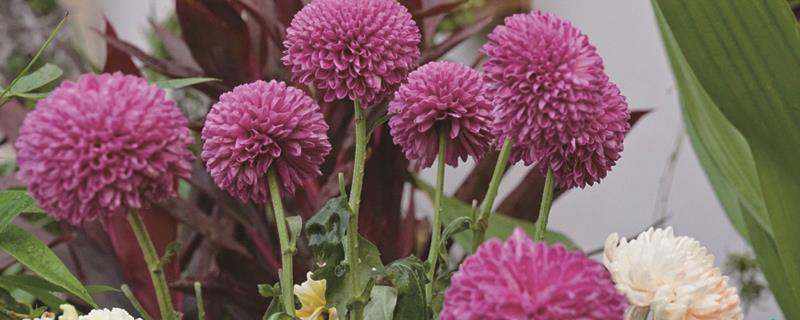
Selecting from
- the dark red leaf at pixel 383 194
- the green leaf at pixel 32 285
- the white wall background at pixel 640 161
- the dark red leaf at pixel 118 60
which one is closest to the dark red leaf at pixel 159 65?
the dark red leaf at pixel 118 60

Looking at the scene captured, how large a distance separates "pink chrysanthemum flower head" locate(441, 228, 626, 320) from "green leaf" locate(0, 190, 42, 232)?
157 millimetres

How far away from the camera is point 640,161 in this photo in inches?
50.9

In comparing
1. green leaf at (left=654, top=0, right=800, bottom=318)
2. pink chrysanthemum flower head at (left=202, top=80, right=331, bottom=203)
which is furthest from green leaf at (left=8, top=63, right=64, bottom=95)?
green leaf at (left=654, top=0, right=800, bottom=318)

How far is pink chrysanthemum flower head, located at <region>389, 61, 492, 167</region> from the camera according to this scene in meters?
0.25

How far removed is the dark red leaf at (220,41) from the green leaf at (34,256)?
36 cm

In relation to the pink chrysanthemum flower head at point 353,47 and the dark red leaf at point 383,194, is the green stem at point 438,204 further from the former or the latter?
the dark red leaf at point 383,194

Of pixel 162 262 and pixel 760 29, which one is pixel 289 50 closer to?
pixel 162 262

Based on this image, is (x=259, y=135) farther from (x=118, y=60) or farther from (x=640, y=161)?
(x=640, y=161)

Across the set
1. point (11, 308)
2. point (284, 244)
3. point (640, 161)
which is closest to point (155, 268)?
point (284, 244)

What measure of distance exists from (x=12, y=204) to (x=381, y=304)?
115mm

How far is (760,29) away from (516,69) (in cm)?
19

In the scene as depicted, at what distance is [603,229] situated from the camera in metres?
1.35

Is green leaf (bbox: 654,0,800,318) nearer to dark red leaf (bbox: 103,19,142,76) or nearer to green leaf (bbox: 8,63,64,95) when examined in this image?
green leaf (bbox: 8,63,64,95)

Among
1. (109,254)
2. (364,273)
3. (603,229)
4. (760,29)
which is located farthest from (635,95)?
(364,273)
